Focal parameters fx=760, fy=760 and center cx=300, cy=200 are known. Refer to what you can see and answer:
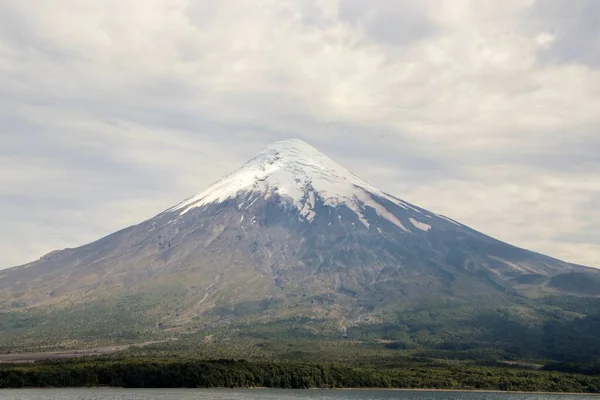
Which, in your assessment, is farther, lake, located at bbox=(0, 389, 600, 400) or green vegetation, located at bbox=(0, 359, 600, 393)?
green vegetation, located at bbox=(0, 359, 600, 393)

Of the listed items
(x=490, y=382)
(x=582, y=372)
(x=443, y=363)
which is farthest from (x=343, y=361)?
(x=582, y=372)

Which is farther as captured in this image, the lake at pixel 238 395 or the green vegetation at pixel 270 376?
the green vegetation at pixel 270 376

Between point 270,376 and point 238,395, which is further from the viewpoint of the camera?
point 270,376

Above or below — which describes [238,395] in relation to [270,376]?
below
